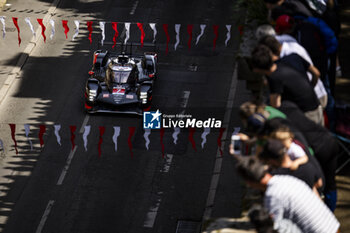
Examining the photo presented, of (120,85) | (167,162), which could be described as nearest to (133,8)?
(120,85)

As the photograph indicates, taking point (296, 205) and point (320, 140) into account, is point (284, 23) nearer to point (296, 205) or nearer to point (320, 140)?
point (320, 140)

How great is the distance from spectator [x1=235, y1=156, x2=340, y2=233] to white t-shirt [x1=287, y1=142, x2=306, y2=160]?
1.27 metres

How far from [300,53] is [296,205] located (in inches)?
174

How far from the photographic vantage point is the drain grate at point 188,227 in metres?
24.0

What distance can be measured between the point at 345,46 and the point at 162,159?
10244mm

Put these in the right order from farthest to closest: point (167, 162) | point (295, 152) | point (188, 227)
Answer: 1. point (167, 162)
2. point (188, 227)
3. point (295, 152)

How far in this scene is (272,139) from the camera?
11055 millimetres

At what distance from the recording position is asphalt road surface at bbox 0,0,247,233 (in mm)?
24906

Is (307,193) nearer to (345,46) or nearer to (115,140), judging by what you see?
(345,46)

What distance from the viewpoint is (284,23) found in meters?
14.3

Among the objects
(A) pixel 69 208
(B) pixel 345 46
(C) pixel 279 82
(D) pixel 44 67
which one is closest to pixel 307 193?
(C) pixel 279 82

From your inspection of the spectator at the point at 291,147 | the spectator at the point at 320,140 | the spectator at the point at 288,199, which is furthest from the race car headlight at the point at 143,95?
the spectator at the point at 288,199

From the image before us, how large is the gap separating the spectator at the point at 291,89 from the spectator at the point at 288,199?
114 inches

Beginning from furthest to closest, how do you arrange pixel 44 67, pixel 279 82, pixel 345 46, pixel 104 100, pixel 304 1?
pixel 44 67 < pixel 104 100 < pixel 345 46 < pixel 304 1 < pixel 279 82
